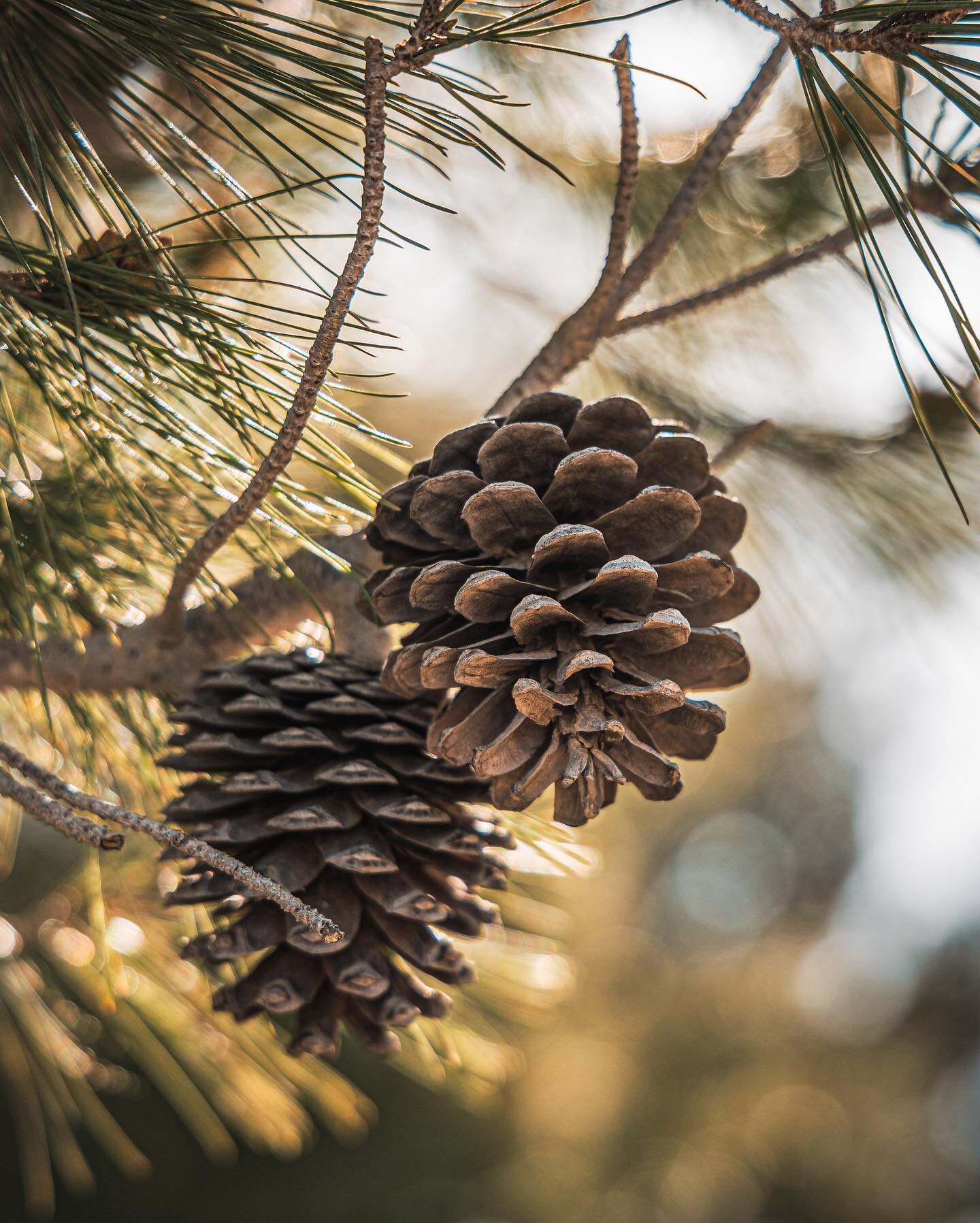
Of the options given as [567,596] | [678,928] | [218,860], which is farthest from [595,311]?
[678,928]

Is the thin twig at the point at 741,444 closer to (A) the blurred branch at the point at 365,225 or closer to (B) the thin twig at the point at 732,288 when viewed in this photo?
(B) the thin twig at the point at 732,288

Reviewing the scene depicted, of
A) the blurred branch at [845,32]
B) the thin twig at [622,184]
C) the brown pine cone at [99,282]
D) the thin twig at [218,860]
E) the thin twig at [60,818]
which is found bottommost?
the thin twig at [60,818]

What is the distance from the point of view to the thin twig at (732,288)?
20.7 inches

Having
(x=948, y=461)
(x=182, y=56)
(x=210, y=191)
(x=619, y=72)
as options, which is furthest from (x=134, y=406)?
(x=948, y=461)

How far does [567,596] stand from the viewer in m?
0.35

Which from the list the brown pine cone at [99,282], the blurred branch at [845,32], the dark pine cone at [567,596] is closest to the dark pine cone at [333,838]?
the dark pine cone at [567,596]

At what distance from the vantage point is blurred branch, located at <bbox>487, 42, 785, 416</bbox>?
49 cm

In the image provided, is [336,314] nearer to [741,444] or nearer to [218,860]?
[218,860]

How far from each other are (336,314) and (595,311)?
236mm

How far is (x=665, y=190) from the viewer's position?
0.85 meters

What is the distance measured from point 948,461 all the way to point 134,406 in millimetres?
615

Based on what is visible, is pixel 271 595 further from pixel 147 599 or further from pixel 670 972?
pixel 670 972

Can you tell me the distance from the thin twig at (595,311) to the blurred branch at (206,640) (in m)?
0.12

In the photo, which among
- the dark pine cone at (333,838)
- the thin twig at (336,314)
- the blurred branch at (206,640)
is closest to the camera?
the thin twig at (336,314)
